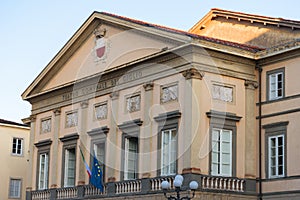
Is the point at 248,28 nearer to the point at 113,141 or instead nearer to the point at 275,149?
the point at 275,149

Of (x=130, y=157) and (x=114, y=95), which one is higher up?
(x=114, y=95)

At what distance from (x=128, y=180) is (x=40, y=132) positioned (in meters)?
8.62

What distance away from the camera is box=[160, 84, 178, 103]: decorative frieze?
26.9 metres

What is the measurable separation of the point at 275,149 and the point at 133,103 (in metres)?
6.43

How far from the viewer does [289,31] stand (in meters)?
28.9

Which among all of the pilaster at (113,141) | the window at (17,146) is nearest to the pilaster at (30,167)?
the pilaster at (113,141)

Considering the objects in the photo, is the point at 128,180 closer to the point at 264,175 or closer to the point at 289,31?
the point at 264,175

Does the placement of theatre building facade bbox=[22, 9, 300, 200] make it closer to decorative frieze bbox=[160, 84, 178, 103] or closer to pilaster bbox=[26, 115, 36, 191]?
decorative frieze bbox=[160, 84, 178, 103]

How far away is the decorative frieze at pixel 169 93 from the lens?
2685cm

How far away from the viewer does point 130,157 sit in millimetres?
29250

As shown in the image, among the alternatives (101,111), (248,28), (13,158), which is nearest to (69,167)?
(101,111)

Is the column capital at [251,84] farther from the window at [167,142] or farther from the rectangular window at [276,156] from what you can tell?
the window at [167,142]

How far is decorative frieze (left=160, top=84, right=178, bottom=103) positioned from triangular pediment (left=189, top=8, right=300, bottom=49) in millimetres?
5411

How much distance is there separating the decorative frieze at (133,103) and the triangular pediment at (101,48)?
1.51 m
